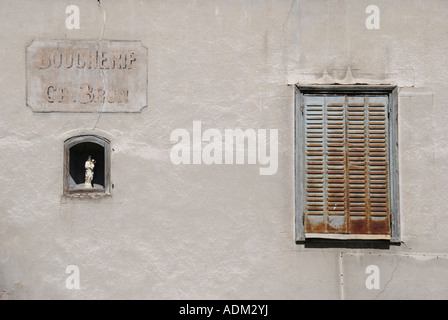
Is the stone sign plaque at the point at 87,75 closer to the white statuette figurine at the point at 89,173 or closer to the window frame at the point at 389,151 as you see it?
the white statuette figurine at the point at 89,173

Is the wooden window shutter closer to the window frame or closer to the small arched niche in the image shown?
the window frame

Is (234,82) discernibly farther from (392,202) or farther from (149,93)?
(392,202)

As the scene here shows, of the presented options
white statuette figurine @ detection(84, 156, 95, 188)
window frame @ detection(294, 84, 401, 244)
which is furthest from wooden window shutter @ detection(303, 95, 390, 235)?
white statuette figurine @ detection(84, 156, 95, 188)

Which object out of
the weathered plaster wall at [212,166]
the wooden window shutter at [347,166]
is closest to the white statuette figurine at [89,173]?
the weathered plaster wall at [212,166]

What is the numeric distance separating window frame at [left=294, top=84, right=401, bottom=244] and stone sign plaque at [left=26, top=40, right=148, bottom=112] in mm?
1795

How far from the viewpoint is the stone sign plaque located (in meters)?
6.55

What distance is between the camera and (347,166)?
655 centimetres

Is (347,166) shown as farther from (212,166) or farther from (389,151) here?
(212,166)

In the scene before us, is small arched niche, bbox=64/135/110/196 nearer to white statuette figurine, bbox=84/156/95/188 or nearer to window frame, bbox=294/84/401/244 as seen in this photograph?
white statuette figurine, bbox=84/156/95/188

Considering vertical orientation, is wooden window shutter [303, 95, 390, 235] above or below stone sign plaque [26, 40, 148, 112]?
below

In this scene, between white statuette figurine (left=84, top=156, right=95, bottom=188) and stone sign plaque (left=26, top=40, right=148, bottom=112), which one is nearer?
stone sign plaque (left=26, top=40, right=148, bottom=112)

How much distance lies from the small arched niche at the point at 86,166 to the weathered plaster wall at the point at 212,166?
0.10 meters

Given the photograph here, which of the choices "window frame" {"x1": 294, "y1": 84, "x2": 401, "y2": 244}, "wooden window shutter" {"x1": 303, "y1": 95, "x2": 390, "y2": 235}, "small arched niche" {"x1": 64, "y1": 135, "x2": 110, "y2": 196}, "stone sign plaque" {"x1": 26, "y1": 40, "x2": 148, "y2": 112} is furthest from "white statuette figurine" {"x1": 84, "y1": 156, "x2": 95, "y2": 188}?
"wooden window shutter" {"x1": 303, "y1": 95, "x2": 390, "y2": 235}
